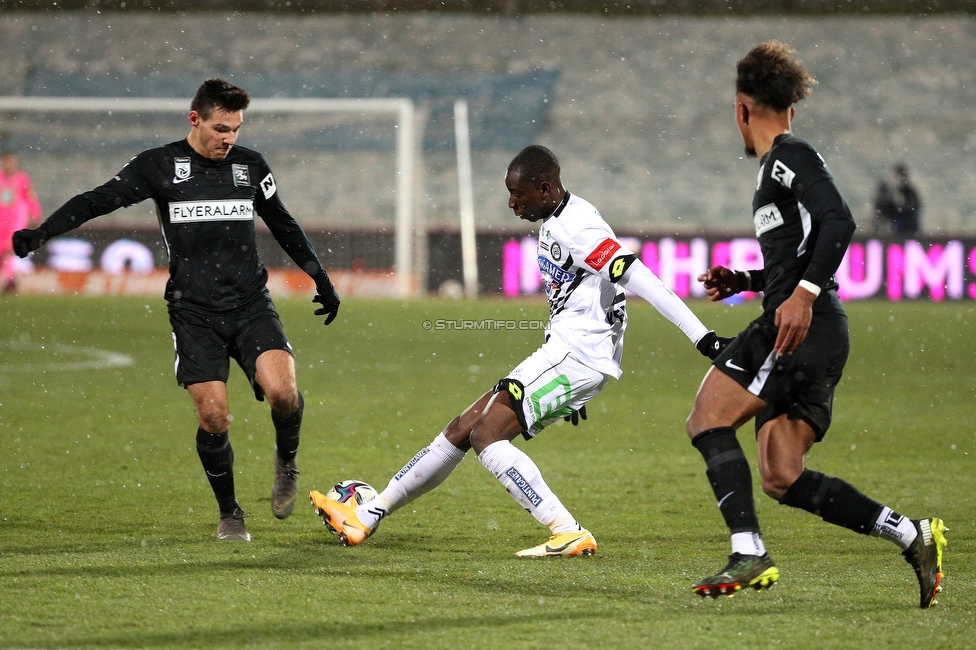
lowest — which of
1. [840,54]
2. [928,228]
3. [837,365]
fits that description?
[928,228]

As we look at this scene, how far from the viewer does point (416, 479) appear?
5094mm

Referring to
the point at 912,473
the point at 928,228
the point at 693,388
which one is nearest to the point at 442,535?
the point at 912,473

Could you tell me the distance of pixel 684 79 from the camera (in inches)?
1216

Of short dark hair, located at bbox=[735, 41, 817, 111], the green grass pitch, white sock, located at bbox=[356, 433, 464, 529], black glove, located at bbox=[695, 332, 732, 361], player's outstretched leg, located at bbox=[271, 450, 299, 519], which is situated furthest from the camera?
player's outstretched leg, located at bbox=[271, 450, 299, 519]

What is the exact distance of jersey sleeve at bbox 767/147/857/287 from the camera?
3.75 metres

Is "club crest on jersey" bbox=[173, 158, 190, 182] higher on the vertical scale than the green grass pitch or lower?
higher

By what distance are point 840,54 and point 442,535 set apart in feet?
94.8

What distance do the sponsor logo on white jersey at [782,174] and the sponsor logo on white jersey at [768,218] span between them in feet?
0.36

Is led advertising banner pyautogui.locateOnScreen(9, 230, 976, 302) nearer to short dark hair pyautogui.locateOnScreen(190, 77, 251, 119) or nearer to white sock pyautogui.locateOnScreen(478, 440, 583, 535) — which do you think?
short dark hair pyautogui.locateOnScreen(190, 77, 251, 119)

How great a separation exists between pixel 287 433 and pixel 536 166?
1.63m

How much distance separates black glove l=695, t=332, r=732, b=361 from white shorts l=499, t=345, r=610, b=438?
0.63m

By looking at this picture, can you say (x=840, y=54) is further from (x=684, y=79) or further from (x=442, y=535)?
(x=442, y=535)

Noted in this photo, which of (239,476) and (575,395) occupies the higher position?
(575,395)

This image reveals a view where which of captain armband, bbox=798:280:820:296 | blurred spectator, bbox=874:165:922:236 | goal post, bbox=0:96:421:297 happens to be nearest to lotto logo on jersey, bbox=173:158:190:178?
captain armband, bbox=798:280:820:296
